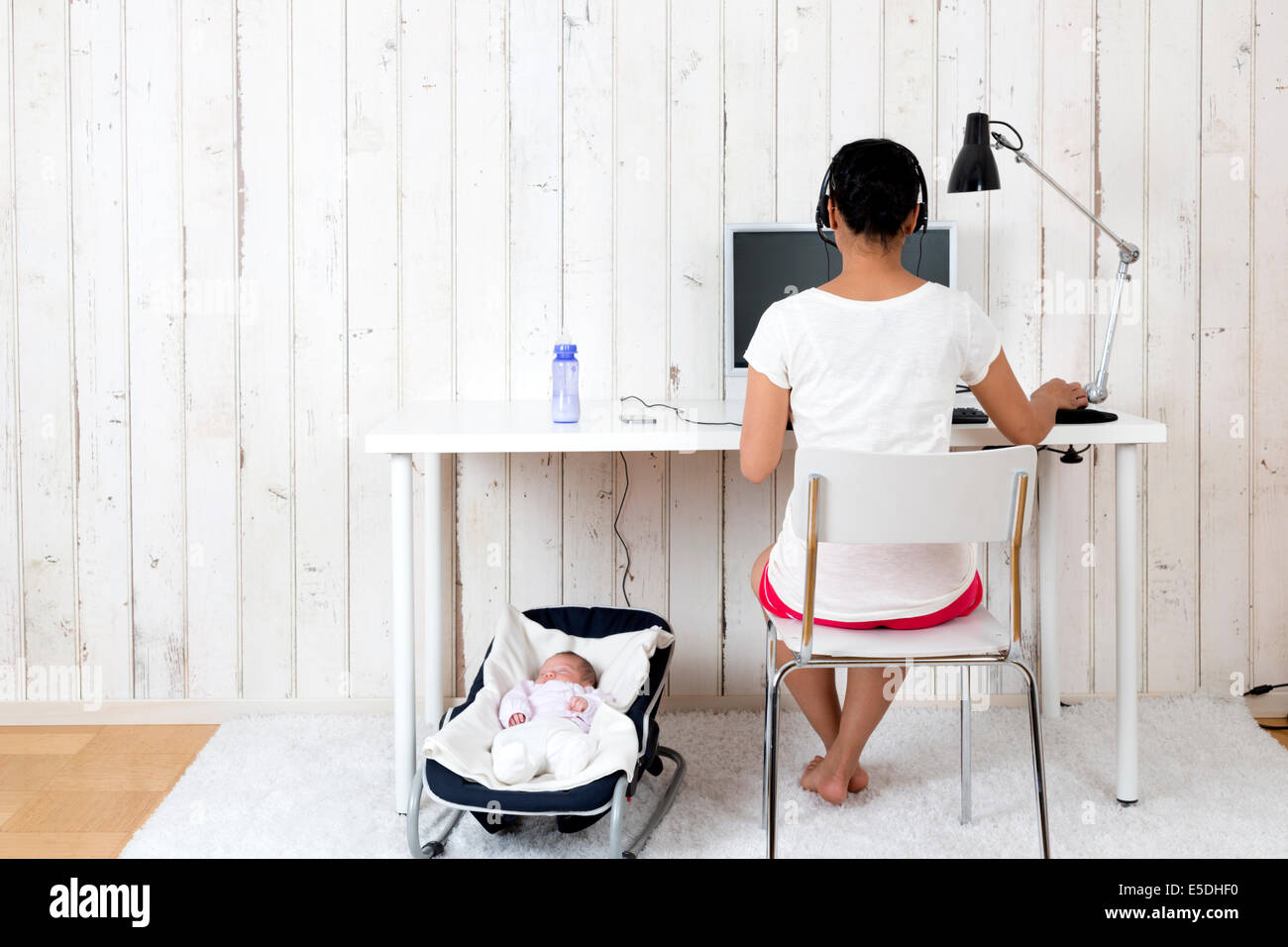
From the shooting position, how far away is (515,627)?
90.7 inches

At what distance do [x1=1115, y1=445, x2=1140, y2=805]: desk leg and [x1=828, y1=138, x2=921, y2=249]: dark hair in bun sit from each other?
2.36 ft

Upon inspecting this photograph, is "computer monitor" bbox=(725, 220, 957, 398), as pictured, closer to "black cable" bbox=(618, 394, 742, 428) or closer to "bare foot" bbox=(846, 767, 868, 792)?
"black cable" bbox=(618, 394, 742, 428)

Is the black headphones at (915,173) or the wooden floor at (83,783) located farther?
the wooden floor at (83,783)

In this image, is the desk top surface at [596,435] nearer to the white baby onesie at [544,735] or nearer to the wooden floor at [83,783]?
the white baby onesie at [544,735]

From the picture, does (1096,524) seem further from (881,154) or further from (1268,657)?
(881,154)

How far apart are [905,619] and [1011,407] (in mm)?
416

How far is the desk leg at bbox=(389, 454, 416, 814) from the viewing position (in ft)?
6.77

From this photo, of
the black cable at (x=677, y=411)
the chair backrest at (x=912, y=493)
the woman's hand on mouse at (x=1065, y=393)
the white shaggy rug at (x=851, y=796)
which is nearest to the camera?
the chair backrest at (x=912, y=493)

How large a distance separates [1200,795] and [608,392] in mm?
1533

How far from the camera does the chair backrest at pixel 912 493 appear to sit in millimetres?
1592

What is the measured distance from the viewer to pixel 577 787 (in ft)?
5.85

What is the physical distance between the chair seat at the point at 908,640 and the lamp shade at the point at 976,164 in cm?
93

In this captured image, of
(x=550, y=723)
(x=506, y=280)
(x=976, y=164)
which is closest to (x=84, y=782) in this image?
(x=550, y=723)

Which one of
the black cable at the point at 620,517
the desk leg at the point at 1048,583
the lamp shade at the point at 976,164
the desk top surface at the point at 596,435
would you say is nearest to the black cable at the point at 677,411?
the desk top surface at the point at 596,435
